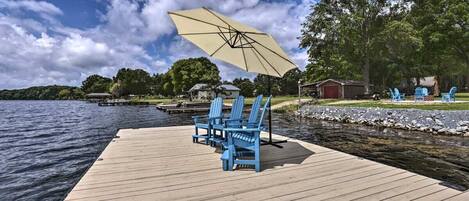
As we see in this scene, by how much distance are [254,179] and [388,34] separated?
1222 inches

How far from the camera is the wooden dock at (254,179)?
3025 mm

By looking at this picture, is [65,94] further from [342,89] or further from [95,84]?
[342,89]

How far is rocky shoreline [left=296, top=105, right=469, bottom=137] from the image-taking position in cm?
1184

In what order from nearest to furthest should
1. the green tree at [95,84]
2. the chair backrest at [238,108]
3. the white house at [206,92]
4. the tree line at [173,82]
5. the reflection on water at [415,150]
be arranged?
the chair backrest at [238,108] → the reflection on water at [415,150] → the white house at [206,92] → the tree line at [173,82] → the green tree at [95,84]

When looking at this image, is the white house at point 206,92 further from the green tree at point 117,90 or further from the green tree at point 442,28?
the green tree at point 117,90

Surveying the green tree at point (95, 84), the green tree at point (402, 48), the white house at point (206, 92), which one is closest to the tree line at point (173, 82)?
the green tree at point (95, 84)

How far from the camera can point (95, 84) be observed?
99625mm

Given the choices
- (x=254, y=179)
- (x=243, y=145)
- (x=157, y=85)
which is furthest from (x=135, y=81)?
(x=254, y=179)

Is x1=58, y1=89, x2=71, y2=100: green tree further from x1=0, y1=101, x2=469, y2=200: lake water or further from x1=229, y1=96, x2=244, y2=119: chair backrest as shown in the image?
x1=229, y1=96, x2=244, y2=119: chair backrest

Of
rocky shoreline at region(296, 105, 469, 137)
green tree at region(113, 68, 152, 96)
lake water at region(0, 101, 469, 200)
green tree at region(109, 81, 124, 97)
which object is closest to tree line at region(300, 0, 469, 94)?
rocky shoreline at region(296, 105, 469, 137)

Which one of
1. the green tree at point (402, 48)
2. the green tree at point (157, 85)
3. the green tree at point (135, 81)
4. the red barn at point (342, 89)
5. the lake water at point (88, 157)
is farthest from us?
the green tree at point (157, 85)

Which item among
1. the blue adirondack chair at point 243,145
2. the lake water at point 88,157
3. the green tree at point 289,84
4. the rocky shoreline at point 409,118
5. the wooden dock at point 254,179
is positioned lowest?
the lake water at point 88,157

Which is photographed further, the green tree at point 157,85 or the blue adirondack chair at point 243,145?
the green tree at point 157,85

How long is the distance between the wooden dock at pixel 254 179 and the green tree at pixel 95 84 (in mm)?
103427
